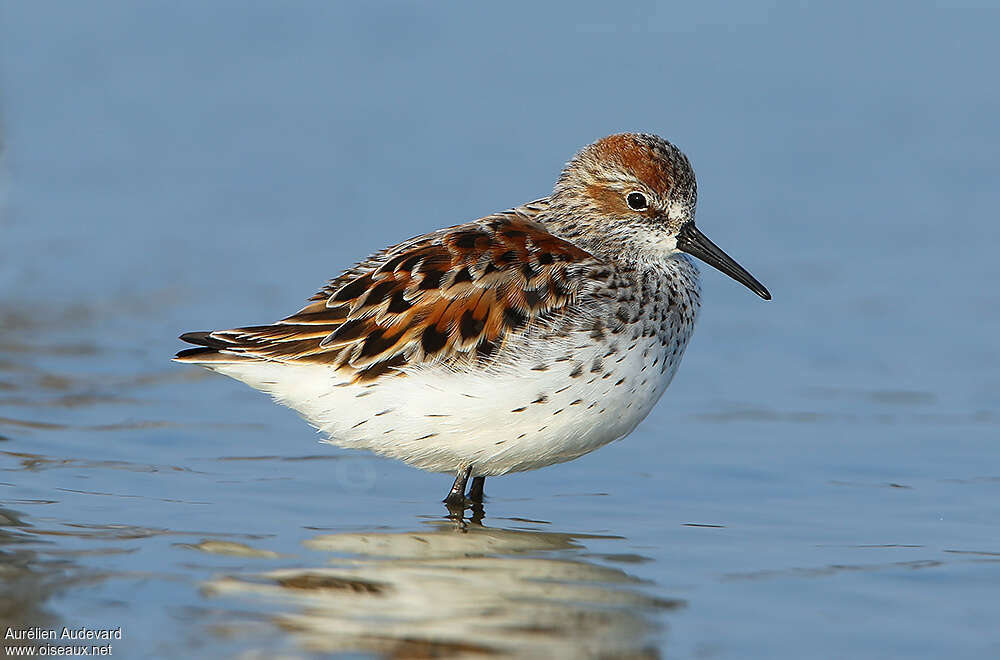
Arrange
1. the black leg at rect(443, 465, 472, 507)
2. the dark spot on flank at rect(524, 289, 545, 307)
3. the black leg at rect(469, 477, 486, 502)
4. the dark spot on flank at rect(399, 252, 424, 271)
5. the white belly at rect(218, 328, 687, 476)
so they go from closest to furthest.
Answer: the white belly at rect(218, 328, 687, 476)
the dark spot on flank at rect(524, 289, 545, 307)
the dark spot on flank at rect(399, 252, 424, 271)
the black leg at rect(443, 465, 472, 507)
the black leg at rect(469, 477, 486, 502)

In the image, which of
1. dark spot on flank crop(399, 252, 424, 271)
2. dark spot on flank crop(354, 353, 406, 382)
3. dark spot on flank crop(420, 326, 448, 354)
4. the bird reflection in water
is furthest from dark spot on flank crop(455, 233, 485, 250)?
the bird reflection in water

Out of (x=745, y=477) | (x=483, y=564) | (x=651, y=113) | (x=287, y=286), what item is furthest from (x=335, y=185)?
(x=483, y=564)

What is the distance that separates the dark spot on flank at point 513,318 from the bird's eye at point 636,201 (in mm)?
972

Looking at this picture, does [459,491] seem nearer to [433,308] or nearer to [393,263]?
[433,308]

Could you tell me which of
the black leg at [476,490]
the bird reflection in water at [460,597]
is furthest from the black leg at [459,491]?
the bird reflection in water at [460,597]

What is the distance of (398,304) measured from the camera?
246 inches

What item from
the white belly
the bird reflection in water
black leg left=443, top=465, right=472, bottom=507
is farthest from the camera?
black leg left=443, top=465, right=472, bottom=507

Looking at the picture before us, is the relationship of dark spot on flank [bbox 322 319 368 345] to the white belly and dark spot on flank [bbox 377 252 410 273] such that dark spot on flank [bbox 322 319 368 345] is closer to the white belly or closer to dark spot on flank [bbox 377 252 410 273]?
the white belly

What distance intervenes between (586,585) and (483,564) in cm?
48

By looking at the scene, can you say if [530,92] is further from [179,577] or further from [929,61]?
[179,577]

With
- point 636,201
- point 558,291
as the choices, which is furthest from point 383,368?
point 636,201

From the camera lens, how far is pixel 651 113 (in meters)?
13.3

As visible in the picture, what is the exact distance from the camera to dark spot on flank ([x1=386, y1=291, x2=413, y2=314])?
20.5ft

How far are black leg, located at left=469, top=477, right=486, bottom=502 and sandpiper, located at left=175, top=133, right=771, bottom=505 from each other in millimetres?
137
